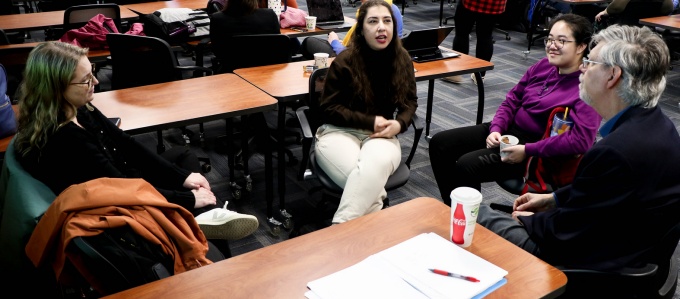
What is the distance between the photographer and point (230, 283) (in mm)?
1439

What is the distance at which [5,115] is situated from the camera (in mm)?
2391

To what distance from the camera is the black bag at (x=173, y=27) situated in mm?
4277

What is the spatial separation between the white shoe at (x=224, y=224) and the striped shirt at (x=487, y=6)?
372 centimetres

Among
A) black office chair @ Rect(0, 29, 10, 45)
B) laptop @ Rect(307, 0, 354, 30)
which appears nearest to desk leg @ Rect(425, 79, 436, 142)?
laptop @ Rect(307, 0, 354, 30)

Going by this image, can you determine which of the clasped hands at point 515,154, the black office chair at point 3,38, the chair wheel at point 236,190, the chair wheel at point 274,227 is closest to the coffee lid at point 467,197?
the clasped hands at point 515,154

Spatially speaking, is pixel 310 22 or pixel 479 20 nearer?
pixel 310 22

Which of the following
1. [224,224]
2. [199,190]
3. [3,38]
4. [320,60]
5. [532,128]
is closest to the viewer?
[224,224]

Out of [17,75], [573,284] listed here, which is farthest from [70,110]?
[17,75]

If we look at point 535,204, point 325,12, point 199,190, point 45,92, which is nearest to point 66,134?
point 45,92

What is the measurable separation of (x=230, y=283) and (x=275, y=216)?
182 cm

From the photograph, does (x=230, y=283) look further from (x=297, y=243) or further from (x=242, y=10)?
(x=242, y=10)

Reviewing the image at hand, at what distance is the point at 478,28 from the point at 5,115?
13.3 ft

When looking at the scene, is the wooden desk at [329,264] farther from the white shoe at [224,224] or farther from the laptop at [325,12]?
the laptop at [325,12]

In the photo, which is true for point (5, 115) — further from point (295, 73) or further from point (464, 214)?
point (464, 214)
